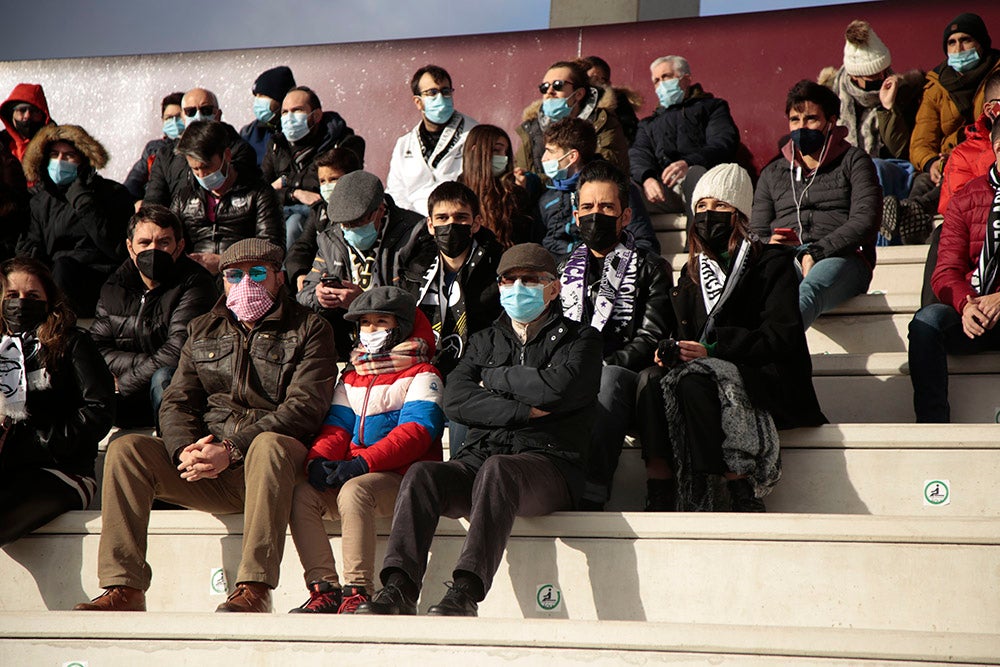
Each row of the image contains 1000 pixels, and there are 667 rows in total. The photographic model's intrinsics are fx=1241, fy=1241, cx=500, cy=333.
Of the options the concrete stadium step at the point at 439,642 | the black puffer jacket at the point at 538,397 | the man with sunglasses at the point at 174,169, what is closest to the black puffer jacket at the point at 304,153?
the man with sunglasses at the point at 174,169

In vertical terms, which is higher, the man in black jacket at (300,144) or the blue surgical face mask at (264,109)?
the blue surgical face mask at (264,109)

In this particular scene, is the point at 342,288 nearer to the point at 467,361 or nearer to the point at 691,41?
the point at 467,361

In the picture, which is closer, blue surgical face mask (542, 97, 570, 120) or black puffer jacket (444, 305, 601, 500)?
black puffer jacket (444, 305, 601, 500)

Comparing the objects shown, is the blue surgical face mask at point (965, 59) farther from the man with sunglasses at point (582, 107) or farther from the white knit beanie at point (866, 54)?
the man with sunglasses at point (582, 107)

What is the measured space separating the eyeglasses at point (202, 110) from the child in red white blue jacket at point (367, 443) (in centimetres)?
340

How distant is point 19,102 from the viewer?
693 centimetres

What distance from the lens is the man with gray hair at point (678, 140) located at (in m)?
6.44

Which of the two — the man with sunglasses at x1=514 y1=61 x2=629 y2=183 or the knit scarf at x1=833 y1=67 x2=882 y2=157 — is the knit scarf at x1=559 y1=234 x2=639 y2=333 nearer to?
the man with sunglasses at x1=514 y1=61 x2=629 y2=183

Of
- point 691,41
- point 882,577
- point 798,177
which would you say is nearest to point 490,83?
point 691,41

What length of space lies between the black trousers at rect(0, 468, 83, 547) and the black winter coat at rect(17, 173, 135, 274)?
211 cm

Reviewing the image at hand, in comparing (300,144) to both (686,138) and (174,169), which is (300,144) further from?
(686,138)

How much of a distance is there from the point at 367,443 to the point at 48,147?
3172mm

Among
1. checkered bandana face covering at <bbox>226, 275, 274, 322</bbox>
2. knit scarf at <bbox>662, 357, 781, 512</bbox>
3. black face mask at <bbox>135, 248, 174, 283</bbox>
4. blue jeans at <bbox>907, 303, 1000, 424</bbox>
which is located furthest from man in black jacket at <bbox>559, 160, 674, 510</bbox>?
black face mask at <bbox>135, 248, 174, 283</bbox>

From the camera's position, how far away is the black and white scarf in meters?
4.09
